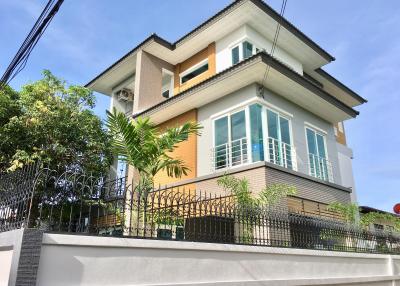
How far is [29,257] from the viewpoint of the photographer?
4.35 m

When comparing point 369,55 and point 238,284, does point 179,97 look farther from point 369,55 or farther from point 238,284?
point 238,284

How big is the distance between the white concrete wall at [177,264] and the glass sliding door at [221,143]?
4843 mm

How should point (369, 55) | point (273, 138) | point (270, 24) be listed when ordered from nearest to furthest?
point (369, 55), point (273, 138), point (270, 24)

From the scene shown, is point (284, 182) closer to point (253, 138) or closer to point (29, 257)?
point (253, 138)

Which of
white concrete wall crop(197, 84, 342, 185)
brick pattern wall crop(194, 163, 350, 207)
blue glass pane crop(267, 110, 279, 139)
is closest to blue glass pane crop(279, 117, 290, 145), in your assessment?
white concrete wall crop(197, 84, 342, 185)

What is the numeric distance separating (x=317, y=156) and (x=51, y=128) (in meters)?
9.76

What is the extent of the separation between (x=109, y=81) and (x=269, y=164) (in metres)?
11.7

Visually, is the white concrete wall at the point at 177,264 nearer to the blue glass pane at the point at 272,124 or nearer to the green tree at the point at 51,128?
the blue glass pane at the point at 272,124

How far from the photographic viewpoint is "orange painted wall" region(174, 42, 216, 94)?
15335 mm

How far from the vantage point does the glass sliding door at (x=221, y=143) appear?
40.2ft

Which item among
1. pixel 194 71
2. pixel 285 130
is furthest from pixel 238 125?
pixel 194 71

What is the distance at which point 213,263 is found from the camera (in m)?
6.17

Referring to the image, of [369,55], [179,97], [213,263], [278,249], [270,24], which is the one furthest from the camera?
[270,24]

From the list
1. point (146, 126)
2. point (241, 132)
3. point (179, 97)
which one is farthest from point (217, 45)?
point (146, 126)
